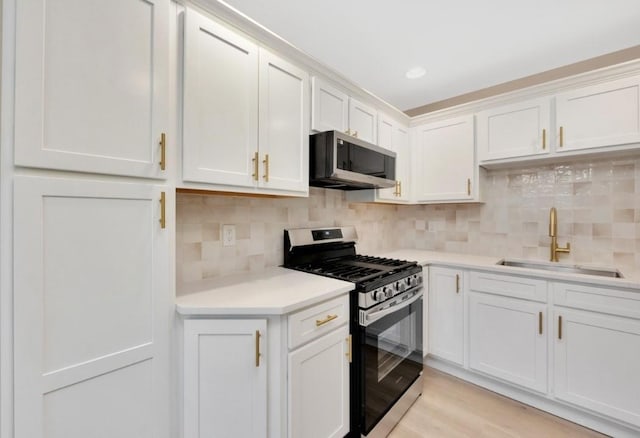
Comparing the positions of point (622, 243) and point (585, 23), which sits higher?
point (585, 23)

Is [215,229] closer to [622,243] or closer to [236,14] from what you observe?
[236,14]

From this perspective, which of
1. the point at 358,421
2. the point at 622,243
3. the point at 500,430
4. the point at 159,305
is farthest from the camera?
the point at 622,243

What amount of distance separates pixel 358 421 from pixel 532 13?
251 cm

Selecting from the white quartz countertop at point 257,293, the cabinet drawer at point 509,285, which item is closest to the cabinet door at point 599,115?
the cabinet drawer at point 509,285

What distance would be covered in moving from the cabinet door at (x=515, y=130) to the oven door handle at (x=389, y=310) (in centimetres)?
136

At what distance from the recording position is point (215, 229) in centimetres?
166

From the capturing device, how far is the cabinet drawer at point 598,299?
1.64m

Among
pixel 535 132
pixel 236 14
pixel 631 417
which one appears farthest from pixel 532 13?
pixel 631 417

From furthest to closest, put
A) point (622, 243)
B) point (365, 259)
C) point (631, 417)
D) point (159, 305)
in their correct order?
point (365, 259)
point (622, 243)
point (631, 417)
point (159, 305)

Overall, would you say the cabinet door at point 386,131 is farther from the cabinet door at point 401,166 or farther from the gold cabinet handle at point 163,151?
the gold cabinet handle at point 163,151

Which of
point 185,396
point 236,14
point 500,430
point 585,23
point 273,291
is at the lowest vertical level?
point 500,430

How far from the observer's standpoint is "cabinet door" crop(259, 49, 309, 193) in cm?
153

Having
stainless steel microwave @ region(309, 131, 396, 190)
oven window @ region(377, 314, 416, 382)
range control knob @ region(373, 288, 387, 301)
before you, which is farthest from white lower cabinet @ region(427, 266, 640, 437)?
stainless steel microwave @ region(309, 131, 396, 190)

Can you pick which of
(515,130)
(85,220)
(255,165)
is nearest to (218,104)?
(255,165)
